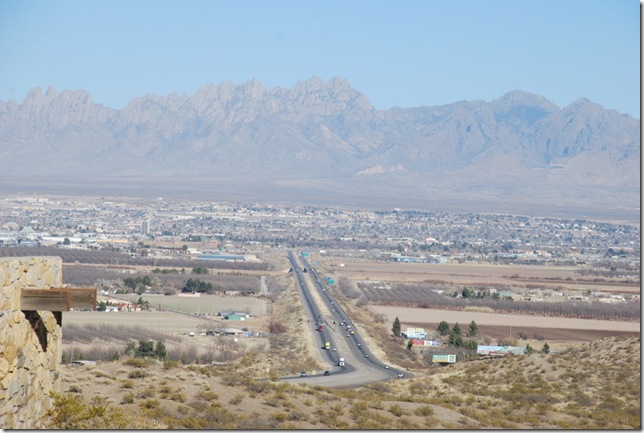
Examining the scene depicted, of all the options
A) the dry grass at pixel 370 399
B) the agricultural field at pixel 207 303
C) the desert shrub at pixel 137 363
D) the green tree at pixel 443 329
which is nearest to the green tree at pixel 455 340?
the green tree at pixel 443 329

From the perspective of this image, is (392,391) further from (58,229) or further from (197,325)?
(58,229)

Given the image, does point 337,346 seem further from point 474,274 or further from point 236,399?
point 474,274

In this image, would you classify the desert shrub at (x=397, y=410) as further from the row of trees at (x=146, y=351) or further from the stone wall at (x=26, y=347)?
the row of trees at (x=146, y=351)

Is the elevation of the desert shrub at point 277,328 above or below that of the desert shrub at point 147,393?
below

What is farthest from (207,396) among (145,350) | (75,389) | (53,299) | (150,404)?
(145,350)

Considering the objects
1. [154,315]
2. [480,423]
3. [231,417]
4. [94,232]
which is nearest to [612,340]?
[480,423]

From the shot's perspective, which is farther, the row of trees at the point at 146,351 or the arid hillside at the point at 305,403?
the row of trees at the point at 146,351
